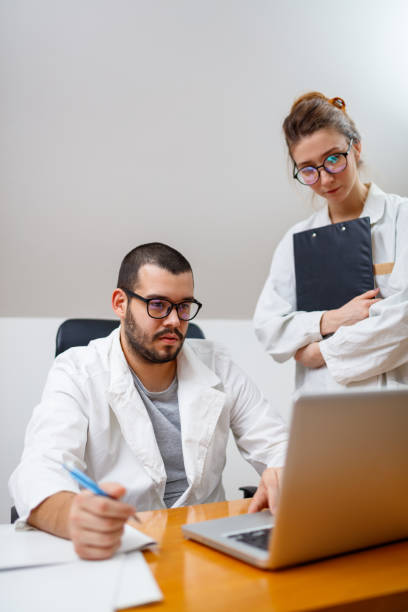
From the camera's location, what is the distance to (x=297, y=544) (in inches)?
29.6

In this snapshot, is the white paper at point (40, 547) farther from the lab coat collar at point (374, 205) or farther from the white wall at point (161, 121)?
the white wall at point (161, 121)

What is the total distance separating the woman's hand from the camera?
176cm

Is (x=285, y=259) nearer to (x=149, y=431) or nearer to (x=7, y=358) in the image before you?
(x=149, y=431)

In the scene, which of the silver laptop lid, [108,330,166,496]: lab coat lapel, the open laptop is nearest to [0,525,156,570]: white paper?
the open laptop

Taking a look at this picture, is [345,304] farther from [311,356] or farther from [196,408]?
[196,408]

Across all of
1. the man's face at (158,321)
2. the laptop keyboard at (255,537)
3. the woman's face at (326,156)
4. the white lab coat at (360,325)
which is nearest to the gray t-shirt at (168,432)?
the man's face at (158,321)

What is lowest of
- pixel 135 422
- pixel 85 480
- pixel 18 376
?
pixel 18 376

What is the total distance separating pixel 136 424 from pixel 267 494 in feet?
1.52

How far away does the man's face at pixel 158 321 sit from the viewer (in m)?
1.58

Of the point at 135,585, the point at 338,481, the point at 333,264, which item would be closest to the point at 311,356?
the point at 333,264

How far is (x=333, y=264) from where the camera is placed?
190cm

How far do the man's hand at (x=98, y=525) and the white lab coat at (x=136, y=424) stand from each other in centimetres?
38

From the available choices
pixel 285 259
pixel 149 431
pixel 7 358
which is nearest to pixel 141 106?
pixel 285 259

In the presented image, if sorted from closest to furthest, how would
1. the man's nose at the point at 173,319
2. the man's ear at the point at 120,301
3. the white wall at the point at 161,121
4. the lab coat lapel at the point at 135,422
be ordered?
1. the lab coat lapel at the point at 135,422
2. the man's nose at the point at 173,319
3. the man's ear at the point at 120,301
4. the white wall at the point at 161,121
